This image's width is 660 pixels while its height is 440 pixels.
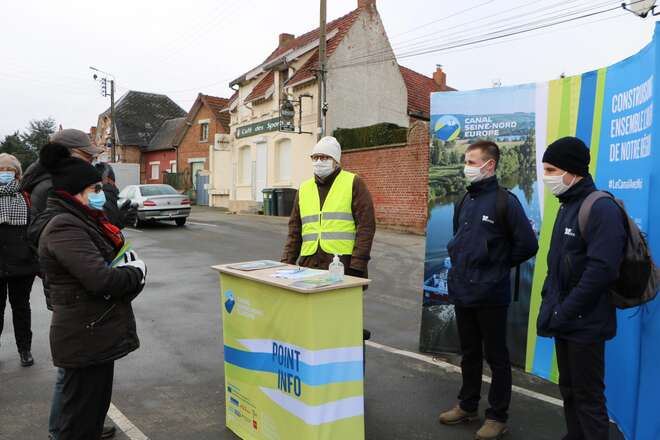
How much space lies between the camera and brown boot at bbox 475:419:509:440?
3.56 meters

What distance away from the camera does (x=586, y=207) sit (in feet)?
9.68

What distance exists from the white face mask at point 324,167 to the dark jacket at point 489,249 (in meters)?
1.12

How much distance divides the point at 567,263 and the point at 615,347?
113 centimetres

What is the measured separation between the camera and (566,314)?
2939 millimetres

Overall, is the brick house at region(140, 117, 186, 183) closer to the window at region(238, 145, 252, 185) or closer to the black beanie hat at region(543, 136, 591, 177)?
the window at region(238, 145, 252, 185)

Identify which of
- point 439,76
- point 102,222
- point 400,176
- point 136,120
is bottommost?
point 102,222

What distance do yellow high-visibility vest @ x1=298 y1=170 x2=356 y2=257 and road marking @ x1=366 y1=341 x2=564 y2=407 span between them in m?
1.78

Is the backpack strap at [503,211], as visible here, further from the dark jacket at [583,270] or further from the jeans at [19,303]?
the jeans at [19,303]

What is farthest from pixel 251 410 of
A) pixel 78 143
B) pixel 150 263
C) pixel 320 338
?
pixel 150 263

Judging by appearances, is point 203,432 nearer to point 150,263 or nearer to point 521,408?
point 521,408

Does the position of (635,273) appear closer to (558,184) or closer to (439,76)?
(558,184)

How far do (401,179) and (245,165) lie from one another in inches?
457

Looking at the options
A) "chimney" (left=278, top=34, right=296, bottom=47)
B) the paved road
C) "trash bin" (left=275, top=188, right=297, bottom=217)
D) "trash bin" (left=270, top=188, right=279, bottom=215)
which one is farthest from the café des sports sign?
the paved road

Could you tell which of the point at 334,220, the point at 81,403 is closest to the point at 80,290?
the point at 81,403
